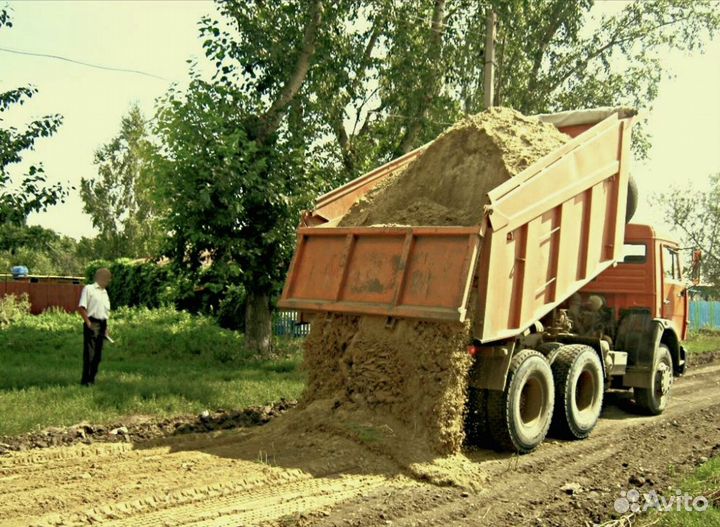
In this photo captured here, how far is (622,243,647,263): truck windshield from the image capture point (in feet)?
35.7

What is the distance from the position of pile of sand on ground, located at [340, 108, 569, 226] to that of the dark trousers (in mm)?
4136

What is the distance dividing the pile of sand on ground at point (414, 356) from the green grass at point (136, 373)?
1.43 meters

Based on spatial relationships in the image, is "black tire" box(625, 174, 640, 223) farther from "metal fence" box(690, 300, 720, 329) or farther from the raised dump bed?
"metal fence" box(690, 300, 720, 329)

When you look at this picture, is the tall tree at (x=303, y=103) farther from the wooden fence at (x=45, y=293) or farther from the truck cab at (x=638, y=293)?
the wooden fence at (x=45, y=293)

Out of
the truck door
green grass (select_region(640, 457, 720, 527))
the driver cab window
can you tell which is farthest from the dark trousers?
the driver cab window

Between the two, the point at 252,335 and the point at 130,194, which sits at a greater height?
the point at 130,194

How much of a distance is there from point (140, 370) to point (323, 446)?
6.66 meters

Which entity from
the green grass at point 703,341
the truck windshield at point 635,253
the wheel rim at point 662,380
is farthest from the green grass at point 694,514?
the green grass at point 703,341

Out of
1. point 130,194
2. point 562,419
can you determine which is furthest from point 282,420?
point 130,194

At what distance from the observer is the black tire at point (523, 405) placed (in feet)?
25.0

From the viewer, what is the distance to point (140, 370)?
42.5 feet

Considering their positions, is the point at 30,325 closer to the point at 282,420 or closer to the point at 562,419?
the point at 282,420

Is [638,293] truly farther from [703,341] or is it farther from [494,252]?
[703,341]

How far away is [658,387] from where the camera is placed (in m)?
10.8
